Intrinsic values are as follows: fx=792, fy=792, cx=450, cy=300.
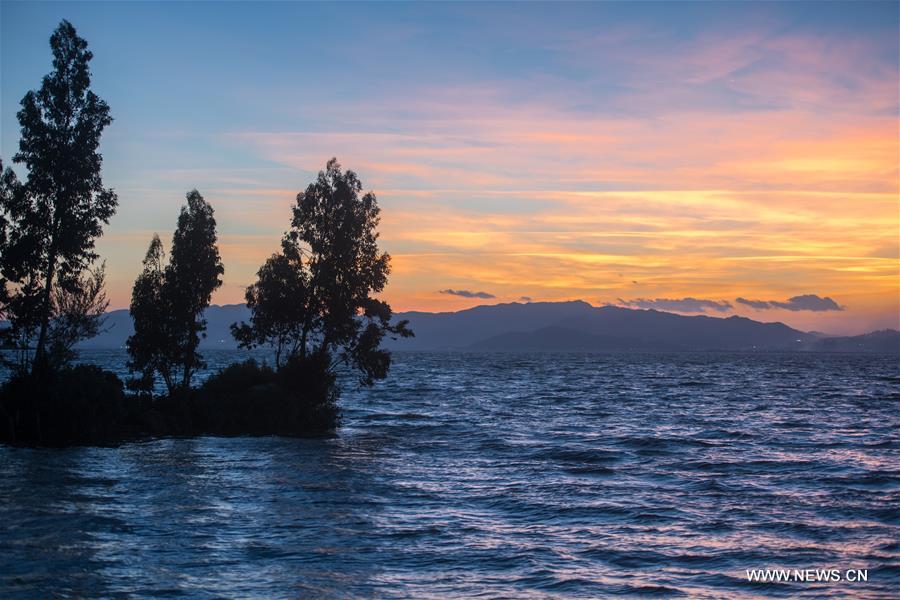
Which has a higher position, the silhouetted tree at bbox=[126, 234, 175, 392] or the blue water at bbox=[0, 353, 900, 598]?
the silhouetted tree at bbox=[126, 234, 175, 392]

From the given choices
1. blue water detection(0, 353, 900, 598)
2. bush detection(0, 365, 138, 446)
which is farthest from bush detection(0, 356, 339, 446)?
blue water detection(0, 353, 900, 598)

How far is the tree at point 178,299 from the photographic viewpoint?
50.8 metres

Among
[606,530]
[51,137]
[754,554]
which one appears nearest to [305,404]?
[51,137]

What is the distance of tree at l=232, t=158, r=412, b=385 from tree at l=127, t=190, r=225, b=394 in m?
3.21

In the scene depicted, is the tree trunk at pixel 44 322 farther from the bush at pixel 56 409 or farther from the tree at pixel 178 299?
the tree at pixel 178 299

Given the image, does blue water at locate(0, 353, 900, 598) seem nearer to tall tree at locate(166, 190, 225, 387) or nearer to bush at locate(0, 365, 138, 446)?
bush at locate(0, 365, 138, 446)

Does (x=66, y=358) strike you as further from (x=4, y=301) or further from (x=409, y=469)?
(x=409, y=469)

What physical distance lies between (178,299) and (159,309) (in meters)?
1.33

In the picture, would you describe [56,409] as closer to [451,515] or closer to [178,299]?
[178,299]

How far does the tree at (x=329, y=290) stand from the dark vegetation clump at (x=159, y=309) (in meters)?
0.08

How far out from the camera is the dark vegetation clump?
42175 millimetres

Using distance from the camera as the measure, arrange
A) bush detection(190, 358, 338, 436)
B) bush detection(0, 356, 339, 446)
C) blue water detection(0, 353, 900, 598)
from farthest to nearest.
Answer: bush detection(190, 358, 338, 436) → bush detection(0, 356, 339, 446) → blue water detection(0, 353, 900, 598)

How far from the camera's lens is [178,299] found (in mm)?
51594

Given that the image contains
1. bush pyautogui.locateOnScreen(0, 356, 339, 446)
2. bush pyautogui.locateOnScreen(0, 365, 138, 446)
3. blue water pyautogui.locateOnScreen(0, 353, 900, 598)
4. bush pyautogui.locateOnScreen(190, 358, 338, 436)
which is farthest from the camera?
bush pyautogui.locateOnScreen(190, 358, 338, 436)
